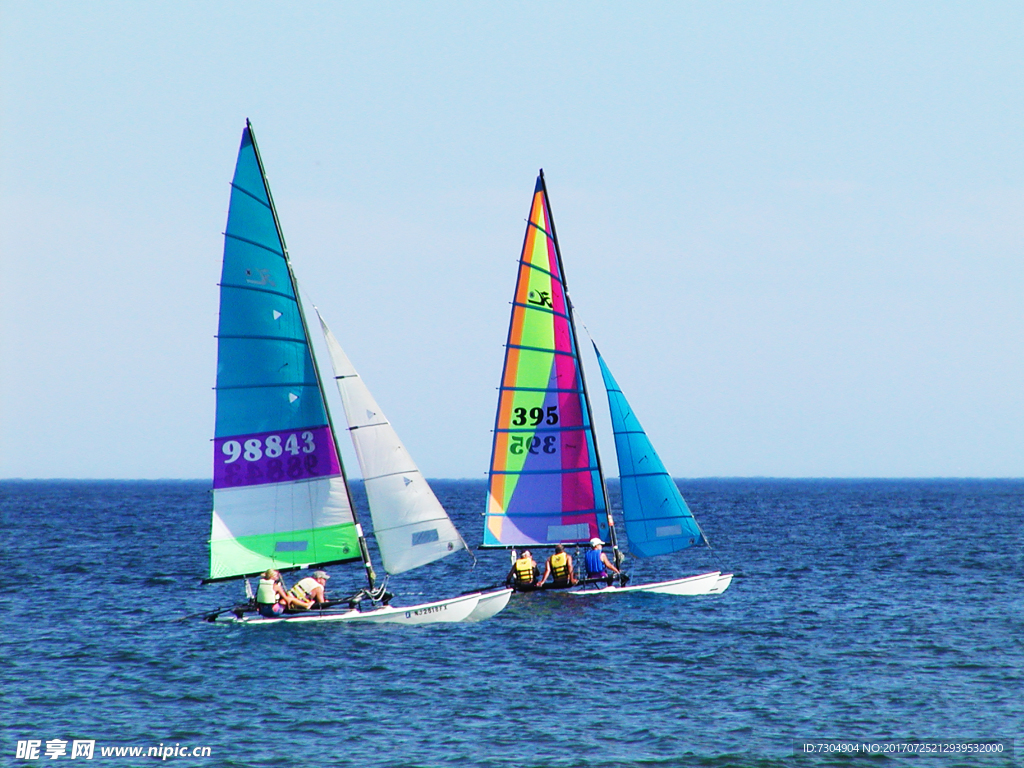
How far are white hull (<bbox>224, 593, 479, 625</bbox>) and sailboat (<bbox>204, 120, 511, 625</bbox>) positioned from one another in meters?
0.03

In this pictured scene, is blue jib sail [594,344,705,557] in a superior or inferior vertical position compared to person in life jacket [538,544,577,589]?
superior

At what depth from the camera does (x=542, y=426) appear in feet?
119

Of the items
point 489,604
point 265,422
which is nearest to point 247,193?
point 265,422

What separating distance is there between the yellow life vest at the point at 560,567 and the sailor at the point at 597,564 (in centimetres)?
89

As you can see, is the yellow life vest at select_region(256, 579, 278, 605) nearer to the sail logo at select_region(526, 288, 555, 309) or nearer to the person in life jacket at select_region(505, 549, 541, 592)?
the person in life jacket at select_region(505, 549, 541, 592)

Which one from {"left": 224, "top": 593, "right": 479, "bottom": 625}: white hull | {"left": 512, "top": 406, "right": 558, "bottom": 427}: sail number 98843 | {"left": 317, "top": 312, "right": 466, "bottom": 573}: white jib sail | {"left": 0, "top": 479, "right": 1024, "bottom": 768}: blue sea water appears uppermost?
{"left": 512, "top": 406, "right": 558, "bottom": 427}: sail number 98843

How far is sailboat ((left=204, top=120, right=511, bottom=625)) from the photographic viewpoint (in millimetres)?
29203

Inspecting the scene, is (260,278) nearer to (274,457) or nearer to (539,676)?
(274,457)

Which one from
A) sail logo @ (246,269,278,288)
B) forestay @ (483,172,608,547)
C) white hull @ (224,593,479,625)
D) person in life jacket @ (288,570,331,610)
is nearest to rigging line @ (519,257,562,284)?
forestay @ (483,172,608,547)

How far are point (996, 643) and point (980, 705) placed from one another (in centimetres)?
753

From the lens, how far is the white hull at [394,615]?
29.5 m

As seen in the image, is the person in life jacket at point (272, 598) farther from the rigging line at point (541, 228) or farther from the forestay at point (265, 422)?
the rigging line at point (541, 228)

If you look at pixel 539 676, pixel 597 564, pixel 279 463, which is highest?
pixel 279 463

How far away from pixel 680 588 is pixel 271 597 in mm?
12945
